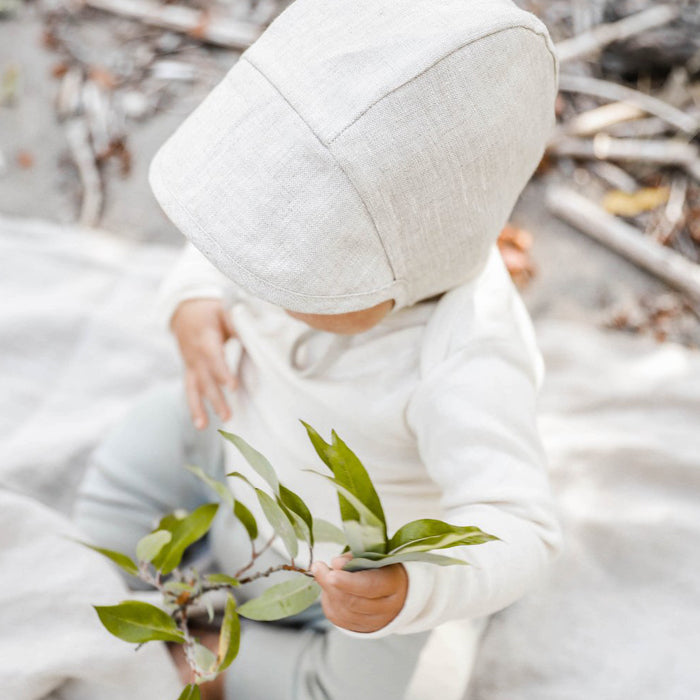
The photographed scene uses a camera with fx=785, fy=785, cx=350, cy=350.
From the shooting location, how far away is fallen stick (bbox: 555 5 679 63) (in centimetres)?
Answer: 134

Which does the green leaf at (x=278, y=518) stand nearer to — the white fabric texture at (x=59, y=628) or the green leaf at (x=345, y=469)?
the green leaf at (x=345, y=469)

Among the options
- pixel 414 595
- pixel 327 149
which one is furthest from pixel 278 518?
pixel 327 149

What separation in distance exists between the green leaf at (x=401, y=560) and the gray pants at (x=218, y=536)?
276mm

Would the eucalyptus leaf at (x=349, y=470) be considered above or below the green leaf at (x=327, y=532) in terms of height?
above

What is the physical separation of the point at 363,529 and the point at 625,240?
0.90m

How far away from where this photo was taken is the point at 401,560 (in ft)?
1.52

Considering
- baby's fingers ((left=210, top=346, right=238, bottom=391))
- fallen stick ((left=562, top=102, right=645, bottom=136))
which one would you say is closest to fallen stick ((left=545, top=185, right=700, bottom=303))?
fallen stick ((left=562, top=102, right=645, bottom=136))

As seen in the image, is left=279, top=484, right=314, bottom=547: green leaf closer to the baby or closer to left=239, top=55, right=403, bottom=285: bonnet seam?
the baby

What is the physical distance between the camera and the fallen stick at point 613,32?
1.34 m

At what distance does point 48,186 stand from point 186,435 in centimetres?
61

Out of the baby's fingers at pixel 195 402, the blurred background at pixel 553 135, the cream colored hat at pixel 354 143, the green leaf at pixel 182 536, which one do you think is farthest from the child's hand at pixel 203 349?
the blurred background at pixel 553 135

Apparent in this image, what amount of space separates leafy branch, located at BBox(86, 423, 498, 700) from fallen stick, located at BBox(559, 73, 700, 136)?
1.02 metres

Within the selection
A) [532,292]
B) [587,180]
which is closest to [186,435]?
[532,292]

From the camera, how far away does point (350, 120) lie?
1.58ft
